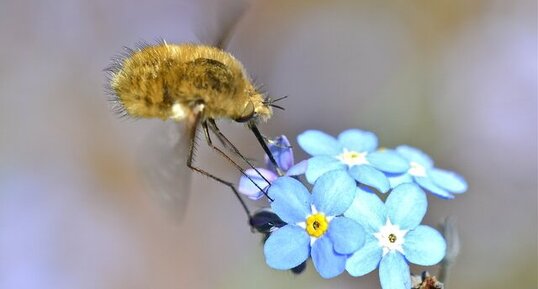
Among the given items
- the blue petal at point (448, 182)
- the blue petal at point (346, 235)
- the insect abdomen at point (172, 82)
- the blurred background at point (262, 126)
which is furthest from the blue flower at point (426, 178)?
the blurred background at point (262, 126)

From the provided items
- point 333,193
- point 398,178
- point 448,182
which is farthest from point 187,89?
point 448,182

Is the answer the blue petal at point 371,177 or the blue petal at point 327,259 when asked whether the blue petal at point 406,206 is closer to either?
the blue petal at point 371,177

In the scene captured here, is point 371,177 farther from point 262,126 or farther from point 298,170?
point 262,126

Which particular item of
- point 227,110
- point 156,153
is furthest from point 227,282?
point 227,110

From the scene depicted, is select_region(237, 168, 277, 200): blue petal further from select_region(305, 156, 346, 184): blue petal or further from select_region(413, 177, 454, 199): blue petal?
select_region(413, 177, 454, 199): blue petal

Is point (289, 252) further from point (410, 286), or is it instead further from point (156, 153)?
point (156, 153)

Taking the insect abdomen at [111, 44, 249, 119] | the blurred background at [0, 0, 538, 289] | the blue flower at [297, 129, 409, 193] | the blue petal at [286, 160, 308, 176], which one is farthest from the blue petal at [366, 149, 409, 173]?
the blurred background at [0, 0, 538, 289]
